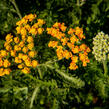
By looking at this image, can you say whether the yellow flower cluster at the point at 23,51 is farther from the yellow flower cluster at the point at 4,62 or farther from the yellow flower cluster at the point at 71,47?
the yellow flower cluster at the point at 71,47

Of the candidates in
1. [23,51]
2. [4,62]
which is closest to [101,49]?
[23,51]

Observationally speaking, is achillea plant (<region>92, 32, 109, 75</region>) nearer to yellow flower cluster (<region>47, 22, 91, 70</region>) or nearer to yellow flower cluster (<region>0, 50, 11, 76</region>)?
yellow flower cluster (<region>47, 22, 91, 70</region>)

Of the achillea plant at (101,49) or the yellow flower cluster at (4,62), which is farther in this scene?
the yellow flower cluster at (4,62)

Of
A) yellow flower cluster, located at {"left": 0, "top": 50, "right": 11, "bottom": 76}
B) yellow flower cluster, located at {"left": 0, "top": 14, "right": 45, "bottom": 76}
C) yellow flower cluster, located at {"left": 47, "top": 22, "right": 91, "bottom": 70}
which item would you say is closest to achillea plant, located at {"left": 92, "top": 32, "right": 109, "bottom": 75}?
yellow flower cluster, located at {"left": 47, "top": 22, "right": 91, "bottom": 70}

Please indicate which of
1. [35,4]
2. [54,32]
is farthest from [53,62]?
[35,4]

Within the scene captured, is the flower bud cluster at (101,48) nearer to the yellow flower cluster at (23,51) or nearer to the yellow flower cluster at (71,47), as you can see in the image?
the yellow flower cluster at (71,47)

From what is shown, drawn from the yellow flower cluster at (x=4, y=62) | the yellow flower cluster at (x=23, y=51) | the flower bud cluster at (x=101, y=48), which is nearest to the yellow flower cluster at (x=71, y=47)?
the flower bud cluster at (x=101, y=48)

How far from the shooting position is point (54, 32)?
338cm

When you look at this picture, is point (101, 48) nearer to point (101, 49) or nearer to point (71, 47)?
point (101, 49)

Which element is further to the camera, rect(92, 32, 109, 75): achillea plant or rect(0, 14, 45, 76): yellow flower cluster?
rect(0, 14, 45, 76): yellow flower cluster

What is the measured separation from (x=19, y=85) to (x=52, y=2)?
108 inches

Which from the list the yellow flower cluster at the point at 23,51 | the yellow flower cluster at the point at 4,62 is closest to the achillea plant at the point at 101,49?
the yellow flower cluster at the point at 23,51

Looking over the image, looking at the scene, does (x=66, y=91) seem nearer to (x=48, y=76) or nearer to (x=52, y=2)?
(x=48, y=76)

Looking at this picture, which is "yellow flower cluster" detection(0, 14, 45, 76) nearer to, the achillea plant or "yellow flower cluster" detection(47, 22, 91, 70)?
"yellow flower cluster" detection(47, 22, 91, 70)
